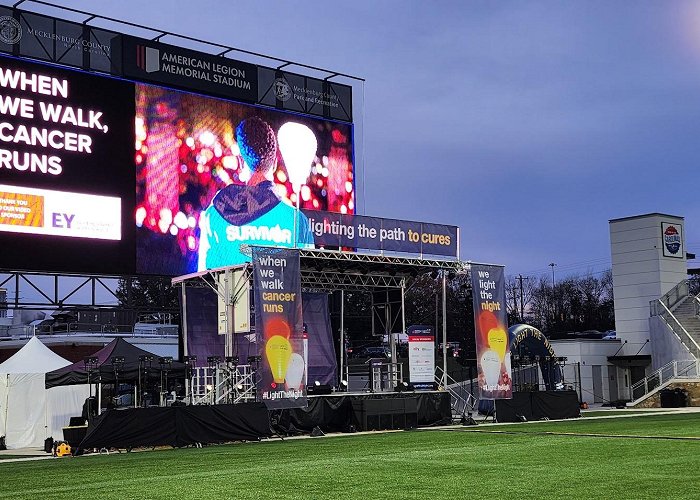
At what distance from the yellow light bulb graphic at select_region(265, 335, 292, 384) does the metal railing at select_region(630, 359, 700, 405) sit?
21.9 metres

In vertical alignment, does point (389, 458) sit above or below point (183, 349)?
below

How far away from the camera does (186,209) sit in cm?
3259

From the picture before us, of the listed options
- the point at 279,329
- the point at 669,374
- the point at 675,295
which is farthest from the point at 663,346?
the point at 279,329

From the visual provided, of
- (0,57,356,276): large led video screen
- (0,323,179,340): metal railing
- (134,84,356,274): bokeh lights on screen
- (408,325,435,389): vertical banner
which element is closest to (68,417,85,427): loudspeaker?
(0,57,356,276): large led video screen

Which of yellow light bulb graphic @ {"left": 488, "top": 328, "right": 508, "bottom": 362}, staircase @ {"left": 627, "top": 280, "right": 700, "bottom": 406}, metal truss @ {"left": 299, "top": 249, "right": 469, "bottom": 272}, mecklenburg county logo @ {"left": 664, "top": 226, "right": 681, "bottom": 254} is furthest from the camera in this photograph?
mecklenburg county logo @ {"left": 664, "top": 226, "right": 681, "bottom": 254}

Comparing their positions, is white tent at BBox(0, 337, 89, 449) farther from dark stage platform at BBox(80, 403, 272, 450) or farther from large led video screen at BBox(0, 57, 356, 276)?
dark stage platform at BBox(80, 403, 272, 450)

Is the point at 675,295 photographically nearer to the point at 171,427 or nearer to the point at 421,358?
the point at 421,358

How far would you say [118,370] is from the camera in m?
23.2

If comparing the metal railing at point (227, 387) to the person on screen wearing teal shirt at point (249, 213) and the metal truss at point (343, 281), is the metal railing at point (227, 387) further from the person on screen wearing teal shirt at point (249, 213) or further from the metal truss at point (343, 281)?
the person on screen wearing teal shirt at point (249, 213)

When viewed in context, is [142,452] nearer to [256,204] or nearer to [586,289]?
[256,204]

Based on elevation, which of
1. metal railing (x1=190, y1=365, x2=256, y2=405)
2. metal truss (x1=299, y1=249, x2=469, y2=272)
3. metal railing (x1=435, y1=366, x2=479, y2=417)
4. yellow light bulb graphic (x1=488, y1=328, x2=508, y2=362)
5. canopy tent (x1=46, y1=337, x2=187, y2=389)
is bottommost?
metal railing (x1=435, y1=366, x2=479, y2=417)

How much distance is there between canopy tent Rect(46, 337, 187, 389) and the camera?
2322 cm

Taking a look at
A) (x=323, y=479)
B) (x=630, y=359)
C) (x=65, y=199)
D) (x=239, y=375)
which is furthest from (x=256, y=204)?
(x=630, y=359)

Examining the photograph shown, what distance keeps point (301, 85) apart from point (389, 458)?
24.2 m
